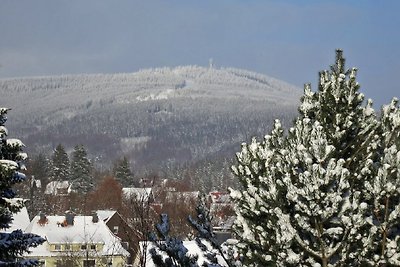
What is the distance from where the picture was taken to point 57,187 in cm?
9988

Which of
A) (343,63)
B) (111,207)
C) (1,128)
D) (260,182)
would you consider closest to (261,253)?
(260,182)

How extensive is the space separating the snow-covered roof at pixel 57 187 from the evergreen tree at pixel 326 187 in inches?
3474

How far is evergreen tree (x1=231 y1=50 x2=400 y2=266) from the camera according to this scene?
24.7 feet

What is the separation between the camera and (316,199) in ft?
24.6

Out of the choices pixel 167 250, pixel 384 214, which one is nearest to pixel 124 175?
pixel 167 250

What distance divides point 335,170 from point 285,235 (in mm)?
945

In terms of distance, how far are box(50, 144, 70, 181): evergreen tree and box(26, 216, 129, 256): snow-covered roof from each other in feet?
185

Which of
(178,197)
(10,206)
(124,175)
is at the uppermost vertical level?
(10,206)

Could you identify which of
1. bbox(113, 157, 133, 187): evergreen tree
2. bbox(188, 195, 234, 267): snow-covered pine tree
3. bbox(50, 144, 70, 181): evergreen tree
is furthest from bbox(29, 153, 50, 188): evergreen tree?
bbox(188, 195, 234, 267): snow-covered pine tree

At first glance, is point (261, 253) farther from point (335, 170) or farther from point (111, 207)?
point (111, 207)

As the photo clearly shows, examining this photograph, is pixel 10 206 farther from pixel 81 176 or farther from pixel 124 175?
pixel 124 175

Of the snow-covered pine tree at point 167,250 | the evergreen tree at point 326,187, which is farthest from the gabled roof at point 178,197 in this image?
the snow-covered pine tree at point 167,250

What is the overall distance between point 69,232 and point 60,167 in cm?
6042

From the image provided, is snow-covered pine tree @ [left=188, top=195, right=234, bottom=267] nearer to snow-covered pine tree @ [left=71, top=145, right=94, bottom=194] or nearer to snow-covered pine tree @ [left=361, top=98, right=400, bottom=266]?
snow-covered pine tree @ [left=361, top=98, right=400, bottom=266]
